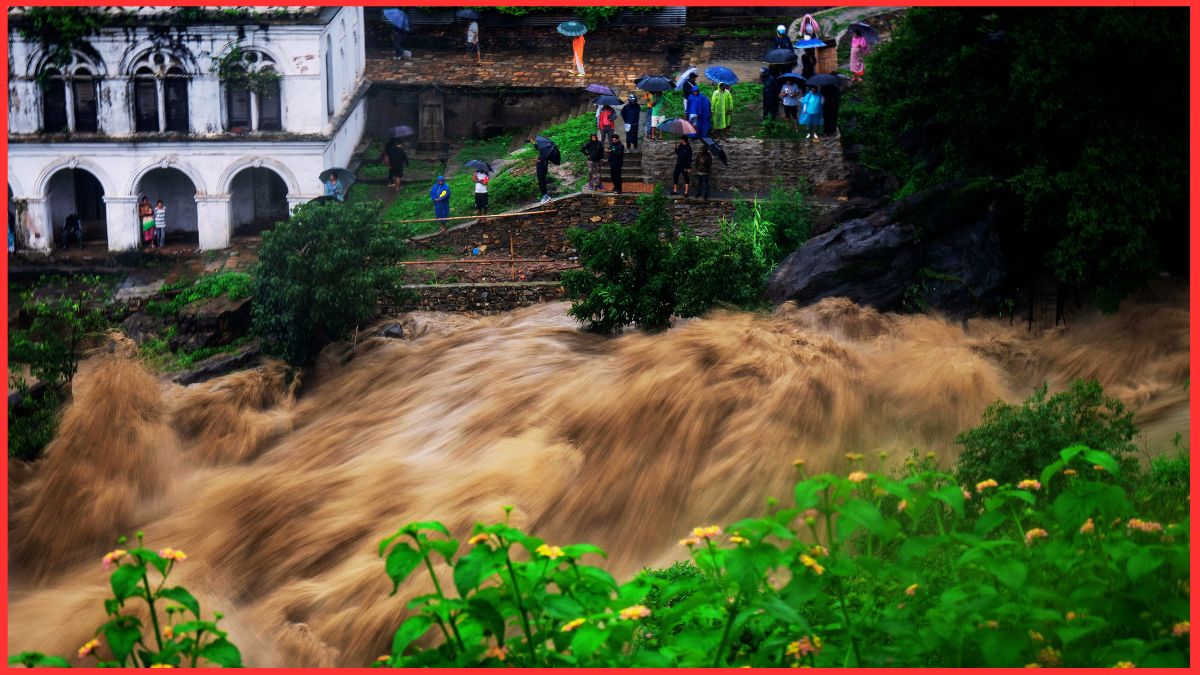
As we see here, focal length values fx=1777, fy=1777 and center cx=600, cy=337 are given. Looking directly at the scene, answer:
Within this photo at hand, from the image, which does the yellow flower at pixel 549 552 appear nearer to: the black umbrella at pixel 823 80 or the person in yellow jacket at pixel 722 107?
the black umbrella at pixel 823 80

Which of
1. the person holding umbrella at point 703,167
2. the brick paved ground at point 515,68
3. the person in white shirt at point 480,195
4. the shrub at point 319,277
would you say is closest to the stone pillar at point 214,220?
the shrub at point 319,277

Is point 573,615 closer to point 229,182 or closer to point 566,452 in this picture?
point 566,452

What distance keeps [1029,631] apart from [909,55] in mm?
10198

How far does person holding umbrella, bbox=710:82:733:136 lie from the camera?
2050 centimetres

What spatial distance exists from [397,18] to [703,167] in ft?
18.4

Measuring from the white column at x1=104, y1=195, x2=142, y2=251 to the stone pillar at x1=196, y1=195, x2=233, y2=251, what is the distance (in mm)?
672

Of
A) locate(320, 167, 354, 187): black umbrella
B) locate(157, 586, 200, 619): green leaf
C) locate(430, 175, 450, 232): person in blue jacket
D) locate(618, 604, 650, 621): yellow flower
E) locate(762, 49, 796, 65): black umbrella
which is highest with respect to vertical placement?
locate(762, 49, 796, 65): black umbrella

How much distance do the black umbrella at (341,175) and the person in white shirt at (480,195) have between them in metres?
1.38

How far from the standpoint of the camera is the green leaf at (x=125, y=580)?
7.79 meters

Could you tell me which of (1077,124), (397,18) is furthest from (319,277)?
(1077,124)

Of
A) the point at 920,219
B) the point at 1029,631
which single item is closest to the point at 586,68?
the point at 920,219

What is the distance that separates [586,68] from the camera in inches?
911

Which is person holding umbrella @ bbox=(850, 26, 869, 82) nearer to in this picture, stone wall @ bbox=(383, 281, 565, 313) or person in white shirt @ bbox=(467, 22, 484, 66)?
person in white shirt @ bbox=(467, 22, 484, 66)

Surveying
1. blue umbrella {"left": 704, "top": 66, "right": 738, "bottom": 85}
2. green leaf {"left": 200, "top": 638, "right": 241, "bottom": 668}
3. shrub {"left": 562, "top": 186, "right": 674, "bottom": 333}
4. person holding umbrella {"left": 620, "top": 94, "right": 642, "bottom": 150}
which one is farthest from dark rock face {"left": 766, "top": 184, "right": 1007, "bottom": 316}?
green leaf {"left": 200, "top": 638, "right": 241, "bottom": 668}
